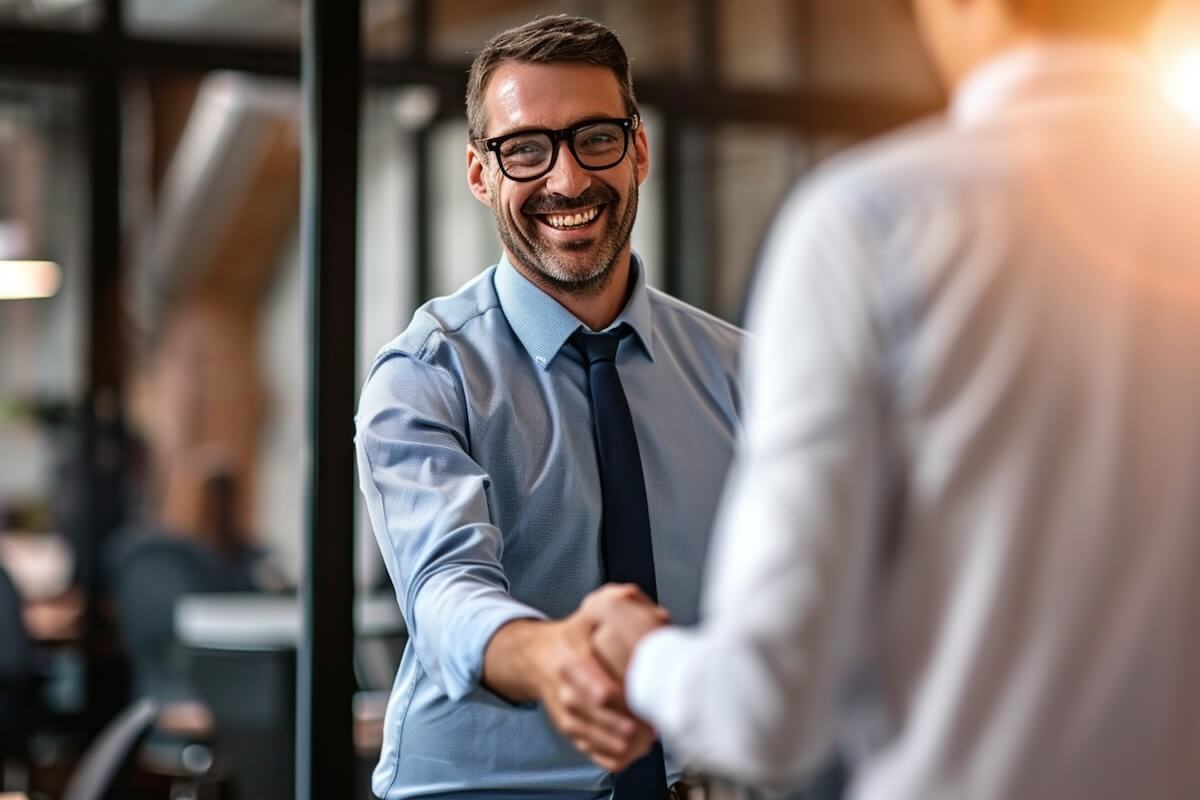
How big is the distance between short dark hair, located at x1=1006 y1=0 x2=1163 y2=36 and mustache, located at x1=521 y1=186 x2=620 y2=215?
2.59 feet

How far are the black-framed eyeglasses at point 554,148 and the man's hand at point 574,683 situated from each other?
0.62 metres

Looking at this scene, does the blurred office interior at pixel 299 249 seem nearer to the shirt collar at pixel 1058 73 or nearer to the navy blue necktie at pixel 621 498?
the navy blue necktie at pixel 621 498

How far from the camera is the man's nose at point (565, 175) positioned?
1.91 meters

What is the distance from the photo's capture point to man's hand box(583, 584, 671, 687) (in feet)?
4.69

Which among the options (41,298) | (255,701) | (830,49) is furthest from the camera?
(41,298)

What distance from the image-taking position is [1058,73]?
121 centimetres

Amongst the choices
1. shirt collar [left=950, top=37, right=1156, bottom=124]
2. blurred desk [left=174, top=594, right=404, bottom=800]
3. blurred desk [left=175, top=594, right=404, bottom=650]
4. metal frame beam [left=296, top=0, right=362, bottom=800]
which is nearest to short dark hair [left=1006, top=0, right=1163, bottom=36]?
shirt collar [left=950, top=37, right=1156, bottom=124]

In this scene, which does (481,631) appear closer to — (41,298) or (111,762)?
(111,762)

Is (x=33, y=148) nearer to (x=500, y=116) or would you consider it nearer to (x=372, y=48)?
(x=372, y=48)

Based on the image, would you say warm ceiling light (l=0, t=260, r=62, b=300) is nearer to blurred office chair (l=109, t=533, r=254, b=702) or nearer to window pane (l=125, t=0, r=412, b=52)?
window pane (l=125, t=0, r=412, b=52)

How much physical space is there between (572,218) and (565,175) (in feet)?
0.19

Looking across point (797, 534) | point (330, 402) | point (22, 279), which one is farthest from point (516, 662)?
point (22, 279)

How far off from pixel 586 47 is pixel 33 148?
44.5 feet

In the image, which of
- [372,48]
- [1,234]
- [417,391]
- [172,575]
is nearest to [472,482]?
[417,391]
